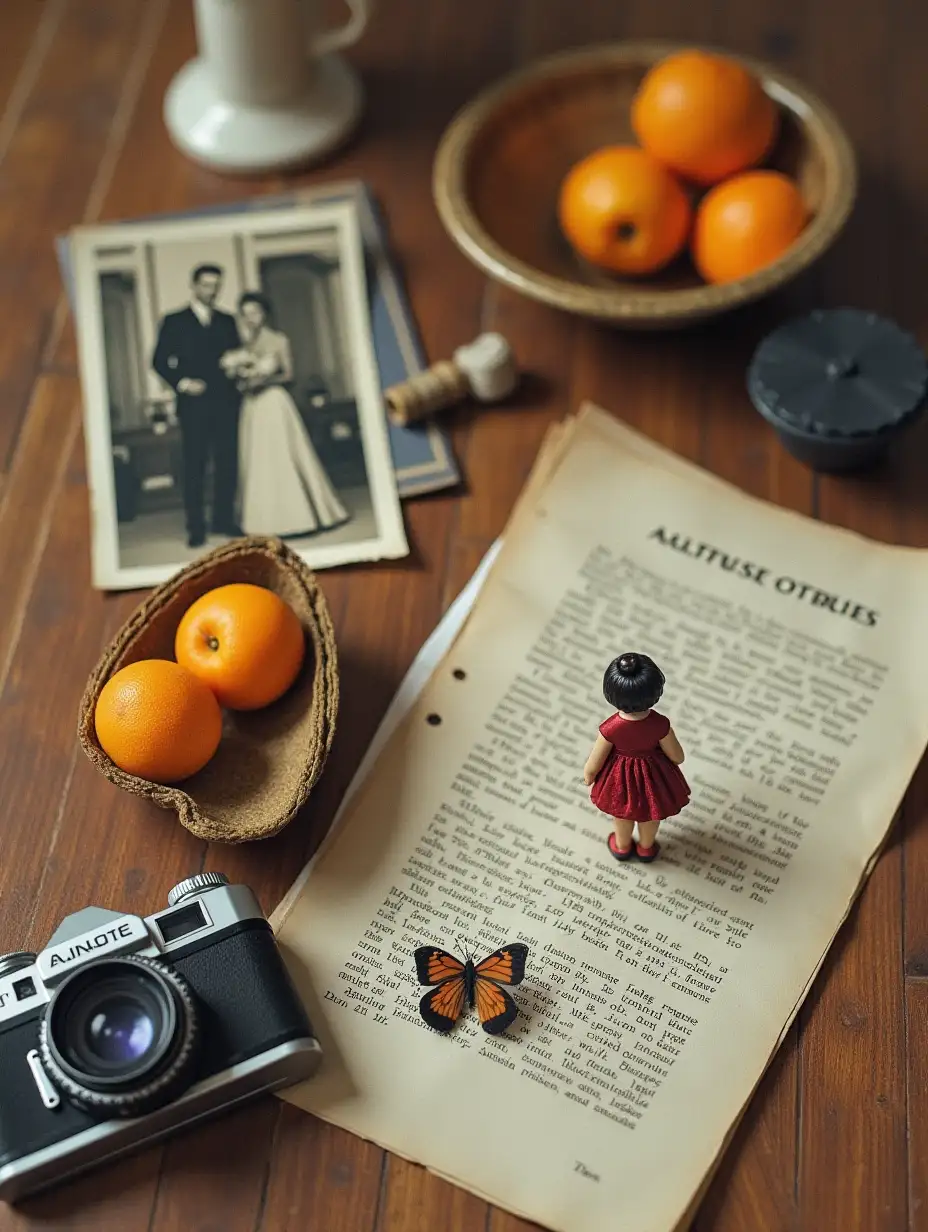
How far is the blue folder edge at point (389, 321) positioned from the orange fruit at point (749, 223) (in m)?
0.19

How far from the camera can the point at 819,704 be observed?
0.72m

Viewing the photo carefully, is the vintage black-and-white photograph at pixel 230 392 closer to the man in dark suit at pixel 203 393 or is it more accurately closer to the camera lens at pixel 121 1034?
the man in dark suit at pixel 203 393

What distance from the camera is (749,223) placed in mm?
790

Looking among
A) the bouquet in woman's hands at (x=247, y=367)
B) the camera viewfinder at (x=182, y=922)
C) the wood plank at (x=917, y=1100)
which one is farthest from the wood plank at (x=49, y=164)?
the wood plank at (x=917, y=1100)

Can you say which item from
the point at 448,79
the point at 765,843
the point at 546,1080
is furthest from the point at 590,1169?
the point at 448,79

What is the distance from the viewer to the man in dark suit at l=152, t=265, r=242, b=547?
0.80 metres

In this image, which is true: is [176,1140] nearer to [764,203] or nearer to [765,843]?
[765,843]

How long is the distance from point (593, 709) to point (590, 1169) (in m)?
0.23

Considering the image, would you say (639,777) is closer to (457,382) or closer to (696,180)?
(457,382)

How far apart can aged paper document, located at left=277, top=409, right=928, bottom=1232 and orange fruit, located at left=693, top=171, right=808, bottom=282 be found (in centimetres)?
12

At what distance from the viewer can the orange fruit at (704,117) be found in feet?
2.62

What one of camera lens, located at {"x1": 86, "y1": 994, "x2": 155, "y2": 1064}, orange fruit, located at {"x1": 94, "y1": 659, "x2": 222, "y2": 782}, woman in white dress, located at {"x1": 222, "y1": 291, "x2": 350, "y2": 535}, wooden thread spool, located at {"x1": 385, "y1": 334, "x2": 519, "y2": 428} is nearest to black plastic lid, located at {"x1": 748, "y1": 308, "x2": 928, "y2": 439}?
wooden thread spool, located at {"x1": 385, "y1": 334, "x2": 519, "y2": 428}

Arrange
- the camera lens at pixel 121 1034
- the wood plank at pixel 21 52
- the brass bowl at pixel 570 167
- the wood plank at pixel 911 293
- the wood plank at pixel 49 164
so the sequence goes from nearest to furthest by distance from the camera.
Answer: the camera lens at pixel 121 1034
the wood plank at pixel 911 293
the brass bowl at pixel 570 167
the wood plank at pixel 49 164
the wood plank at pixel 21 52

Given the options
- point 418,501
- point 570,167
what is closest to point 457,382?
point 418,501
